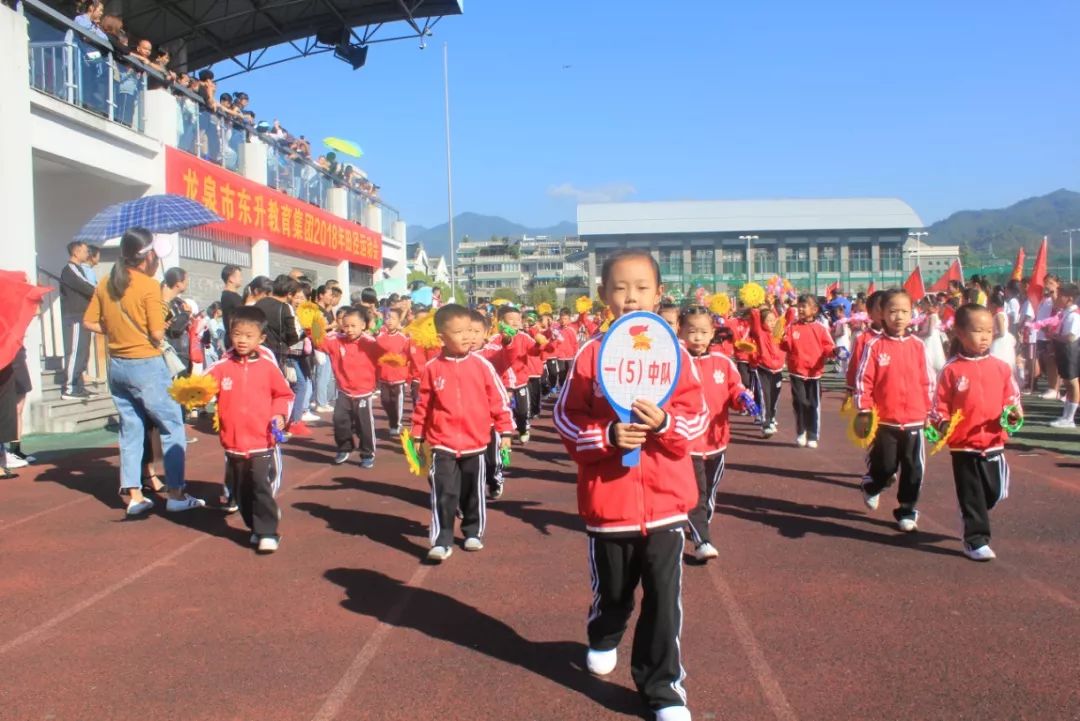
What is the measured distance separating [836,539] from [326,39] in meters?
23.8

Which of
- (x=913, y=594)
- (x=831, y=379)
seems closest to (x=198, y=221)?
(x=913, y=594)

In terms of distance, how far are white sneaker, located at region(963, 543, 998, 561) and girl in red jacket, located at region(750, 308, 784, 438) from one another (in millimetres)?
6309

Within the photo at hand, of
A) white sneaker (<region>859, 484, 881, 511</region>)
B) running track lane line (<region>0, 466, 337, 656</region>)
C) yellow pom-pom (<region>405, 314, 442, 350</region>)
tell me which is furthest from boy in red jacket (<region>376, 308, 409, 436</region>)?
white sneaker (<region>859, 484, 881, 511</region>)

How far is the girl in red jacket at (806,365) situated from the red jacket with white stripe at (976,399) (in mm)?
4620

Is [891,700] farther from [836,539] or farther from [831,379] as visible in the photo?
[831,379]

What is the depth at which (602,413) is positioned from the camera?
367 centimetres

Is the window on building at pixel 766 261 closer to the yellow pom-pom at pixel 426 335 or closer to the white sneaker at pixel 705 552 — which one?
the yellow pom-pom at pixel 426 335

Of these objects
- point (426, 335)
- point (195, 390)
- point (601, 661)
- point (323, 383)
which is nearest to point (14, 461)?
point (195, 390)

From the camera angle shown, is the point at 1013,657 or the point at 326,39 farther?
the point at 326,39

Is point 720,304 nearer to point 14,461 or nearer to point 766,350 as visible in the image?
point 766,350

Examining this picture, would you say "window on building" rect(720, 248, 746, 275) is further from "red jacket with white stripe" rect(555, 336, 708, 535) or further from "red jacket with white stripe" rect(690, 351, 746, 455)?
"red jacket with white stripe" rect(555, 336, 708, 535)

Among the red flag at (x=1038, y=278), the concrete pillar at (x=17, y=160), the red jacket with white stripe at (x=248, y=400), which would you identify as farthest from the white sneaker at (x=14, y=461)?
the red flag at (x=1038, y=278)

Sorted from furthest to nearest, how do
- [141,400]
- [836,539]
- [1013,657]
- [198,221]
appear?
[198,221] → [141,400] → [836,539] → [1013,657]

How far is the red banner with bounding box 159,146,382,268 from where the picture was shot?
51.9ft
